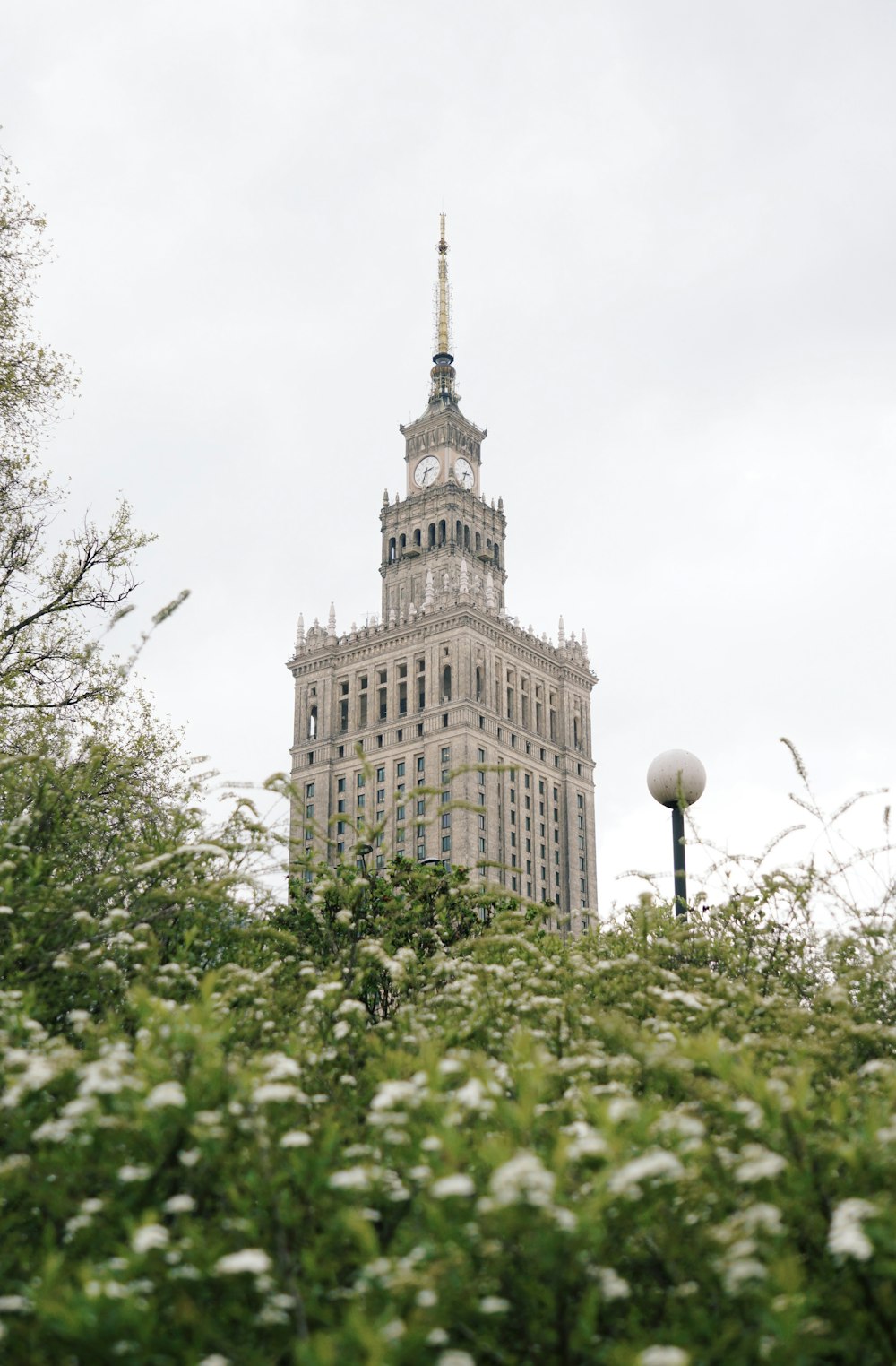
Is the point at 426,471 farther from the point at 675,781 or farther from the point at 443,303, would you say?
the point at 675,781

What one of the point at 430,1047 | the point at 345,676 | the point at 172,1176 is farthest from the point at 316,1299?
the point at 345,676

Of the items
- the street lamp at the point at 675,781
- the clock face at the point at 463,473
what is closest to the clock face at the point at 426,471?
the clock face at the point at 463,473

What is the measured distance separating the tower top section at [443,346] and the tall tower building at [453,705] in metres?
4.43

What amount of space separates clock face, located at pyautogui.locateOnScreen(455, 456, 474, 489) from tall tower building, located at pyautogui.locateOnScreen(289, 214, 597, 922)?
0.36m

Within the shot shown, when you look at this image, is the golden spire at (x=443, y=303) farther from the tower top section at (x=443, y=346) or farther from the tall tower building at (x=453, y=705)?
the tall tower building at (x=453, y=705)

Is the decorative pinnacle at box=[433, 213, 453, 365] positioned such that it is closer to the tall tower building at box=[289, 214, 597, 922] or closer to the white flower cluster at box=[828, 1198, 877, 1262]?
the tall tower building at box=[289, 214, 597, 922]

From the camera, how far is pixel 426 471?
152 metres

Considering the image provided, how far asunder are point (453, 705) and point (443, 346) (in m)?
56.8

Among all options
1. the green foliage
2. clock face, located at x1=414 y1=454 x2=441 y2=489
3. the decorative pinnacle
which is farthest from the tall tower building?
the green foliage

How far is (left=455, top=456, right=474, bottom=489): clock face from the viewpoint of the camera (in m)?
150

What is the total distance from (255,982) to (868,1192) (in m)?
6.05

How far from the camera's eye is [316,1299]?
18.9 ft

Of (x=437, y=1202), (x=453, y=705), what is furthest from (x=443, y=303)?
(x=437, y=1202)

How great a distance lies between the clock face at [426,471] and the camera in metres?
150
